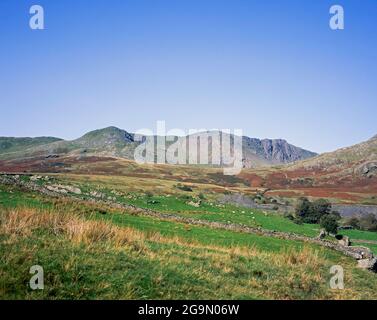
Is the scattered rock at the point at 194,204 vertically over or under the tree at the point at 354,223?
over

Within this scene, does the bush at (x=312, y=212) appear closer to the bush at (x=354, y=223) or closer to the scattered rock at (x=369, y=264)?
the bush at (x=354, y=223)

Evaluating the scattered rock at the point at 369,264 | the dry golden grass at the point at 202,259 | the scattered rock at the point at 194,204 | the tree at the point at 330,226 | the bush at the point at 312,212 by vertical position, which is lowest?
the bush at the point at 312,212

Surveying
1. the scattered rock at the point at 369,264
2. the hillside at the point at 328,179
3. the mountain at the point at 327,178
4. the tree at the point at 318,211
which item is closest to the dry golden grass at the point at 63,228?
the scattered rock at the point at 369,264

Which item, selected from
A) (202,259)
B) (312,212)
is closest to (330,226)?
(312,212)

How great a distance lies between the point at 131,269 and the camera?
11.8 metres

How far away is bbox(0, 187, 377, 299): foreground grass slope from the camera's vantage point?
408 inches

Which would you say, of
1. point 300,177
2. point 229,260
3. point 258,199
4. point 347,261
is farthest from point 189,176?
point 229,260

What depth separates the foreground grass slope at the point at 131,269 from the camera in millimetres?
10352

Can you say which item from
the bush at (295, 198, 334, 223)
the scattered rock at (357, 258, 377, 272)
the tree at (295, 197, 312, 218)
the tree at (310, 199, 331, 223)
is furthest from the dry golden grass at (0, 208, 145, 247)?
the tree at (295, 197, 312, 218)

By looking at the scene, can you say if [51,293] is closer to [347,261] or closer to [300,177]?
[347,261]

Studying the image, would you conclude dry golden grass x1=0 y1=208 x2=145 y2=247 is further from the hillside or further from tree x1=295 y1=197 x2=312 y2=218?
the hillside

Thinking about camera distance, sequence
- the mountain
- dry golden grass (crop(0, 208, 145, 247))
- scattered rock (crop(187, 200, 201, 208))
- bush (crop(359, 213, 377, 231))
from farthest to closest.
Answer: the mountain < bush (crop(359, 213, 377, 231)) < scattered rock (crop(187, 200, 201, 208)) < dry golden grass (crop(0, 208, 145, 247))

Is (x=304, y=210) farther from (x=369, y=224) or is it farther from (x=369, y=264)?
(x=369, y=264)
